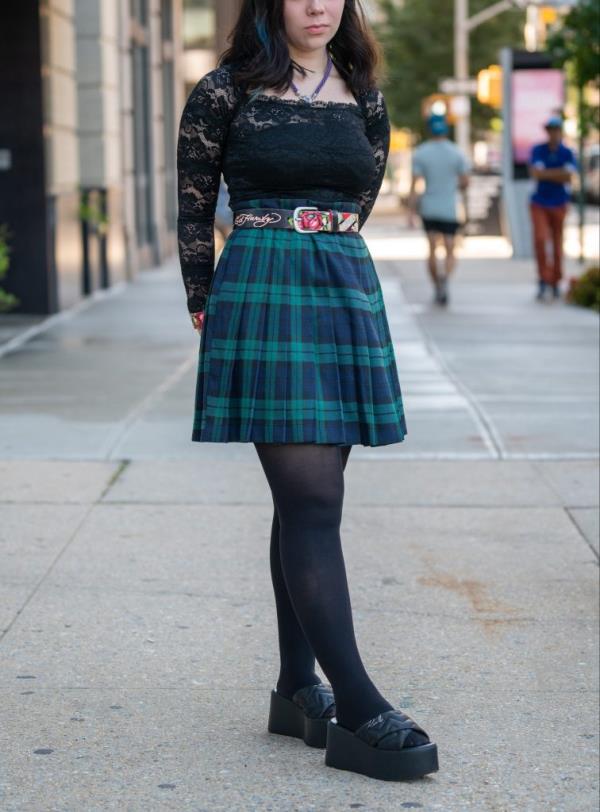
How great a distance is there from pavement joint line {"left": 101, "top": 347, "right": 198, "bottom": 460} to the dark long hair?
4.10 meters

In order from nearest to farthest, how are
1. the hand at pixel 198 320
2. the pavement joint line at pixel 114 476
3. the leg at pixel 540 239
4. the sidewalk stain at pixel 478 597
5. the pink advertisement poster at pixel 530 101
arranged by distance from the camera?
the hand at pixel 198 320, the sidewalk stain at pixel 478 597, the pavement joint line at pixel 114 476, the leg at pixel 540 239, the pink advertisement poster at pixel 530 101

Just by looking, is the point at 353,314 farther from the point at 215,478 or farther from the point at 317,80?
the point at 215,478

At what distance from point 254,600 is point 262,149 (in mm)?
2096

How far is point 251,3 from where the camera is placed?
3.73m

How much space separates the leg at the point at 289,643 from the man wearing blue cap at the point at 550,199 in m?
12.4

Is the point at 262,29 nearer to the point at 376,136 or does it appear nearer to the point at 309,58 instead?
the point at 309,58

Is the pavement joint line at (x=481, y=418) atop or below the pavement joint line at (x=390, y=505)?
below

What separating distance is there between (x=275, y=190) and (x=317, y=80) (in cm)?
28

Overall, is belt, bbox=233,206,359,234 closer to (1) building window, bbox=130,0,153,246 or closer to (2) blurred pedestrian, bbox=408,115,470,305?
(2) blurred pedestrian, bbox=408,115,470,305

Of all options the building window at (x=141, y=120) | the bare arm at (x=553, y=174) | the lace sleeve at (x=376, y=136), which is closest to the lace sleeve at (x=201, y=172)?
the lace sleeve at (x=376, y=136)

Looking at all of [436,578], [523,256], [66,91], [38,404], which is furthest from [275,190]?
[523,256]

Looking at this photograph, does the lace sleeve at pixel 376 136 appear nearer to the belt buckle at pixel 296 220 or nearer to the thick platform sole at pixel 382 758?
the belt buckle at pixel 296 220

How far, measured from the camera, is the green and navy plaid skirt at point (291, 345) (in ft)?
11.7

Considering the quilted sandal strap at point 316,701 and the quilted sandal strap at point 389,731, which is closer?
the quilted sandal strap at point 389,731
